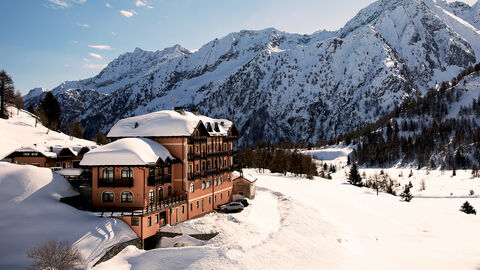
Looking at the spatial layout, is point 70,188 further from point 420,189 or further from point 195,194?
point 420,189

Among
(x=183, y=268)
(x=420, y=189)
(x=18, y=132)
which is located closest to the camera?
(x=183, y=268)

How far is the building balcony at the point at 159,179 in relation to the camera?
45.8m

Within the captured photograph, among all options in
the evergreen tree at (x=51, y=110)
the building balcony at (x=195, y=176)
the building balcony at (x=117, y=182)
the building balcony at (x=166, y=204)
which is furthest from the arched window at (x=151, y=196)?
the evergreen tree at (x=51, y=110)

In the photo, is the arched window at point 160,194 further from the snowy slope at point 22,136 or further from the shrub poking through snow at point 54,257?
the snowy slope at point 22,136

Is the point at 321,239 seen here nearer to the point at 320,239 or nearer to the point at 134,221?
the point at 320,239

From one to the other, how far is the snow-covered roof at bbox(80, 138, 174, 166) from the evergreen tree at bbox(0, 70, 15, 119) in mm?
72233

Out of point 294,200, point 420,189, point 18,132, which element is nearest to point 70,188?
point 294,200

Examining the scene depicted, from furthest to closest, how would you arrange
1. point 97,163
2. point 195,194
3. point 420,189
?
point 420,189 < point 195,194 < point 97,163

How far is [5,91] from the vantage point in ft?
332

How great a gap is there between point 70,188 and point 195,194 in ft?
56.6

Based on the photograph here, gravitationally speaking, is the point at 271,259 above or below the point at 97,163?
below

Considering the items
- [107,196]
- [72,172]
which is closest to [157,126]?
[107,196]

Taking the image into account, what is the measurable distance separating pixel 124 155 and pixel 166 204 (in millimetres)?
8444

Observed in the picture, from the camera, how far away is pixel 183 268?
34.5 meters
